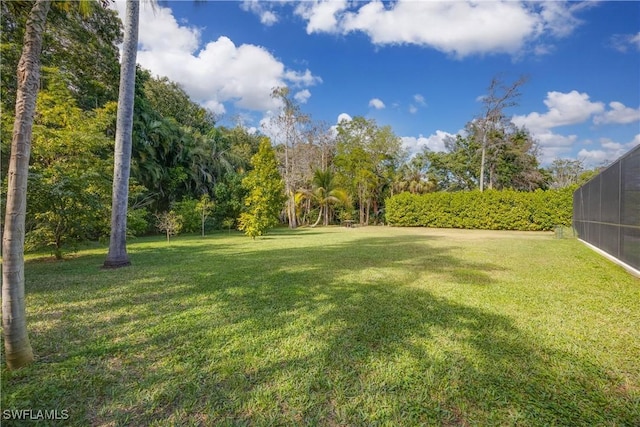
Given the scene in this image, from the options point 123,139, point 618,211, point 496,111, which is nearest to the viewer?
point 123,139

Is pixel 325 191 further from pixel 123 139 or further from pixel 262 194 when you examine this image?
pixel 123 139

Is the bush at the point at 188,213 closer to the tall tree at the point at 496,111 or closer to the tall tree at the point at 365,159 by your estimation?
the tall tree at the point at 365,159

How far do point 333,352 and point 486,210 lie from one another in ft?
63.8

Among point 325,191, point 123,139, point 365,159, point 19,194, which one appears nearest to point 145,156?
point 123,139

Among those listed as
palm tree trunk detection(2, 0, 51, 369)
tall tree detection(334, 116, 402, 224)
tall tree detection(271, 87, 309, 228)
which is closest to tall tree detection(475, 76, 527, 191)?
tall tree detection(334, 116, 402, 224)

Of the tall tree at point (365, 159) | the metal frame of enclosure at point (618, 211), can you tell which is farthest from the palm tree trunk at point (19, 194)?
the tall tree at point (365, 159)

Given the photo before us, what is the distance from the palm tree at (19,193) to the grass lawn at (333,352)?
322 mm

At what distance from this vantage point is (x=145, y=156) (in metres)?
15.2

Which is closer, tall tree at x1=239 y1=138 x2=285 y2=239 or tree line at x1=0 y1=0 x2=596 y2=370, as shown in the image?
tree line at x1=0 y1=0 x2=596 y2=370

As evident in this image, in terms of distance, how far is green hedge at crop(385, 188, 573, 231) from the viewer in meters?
16.5

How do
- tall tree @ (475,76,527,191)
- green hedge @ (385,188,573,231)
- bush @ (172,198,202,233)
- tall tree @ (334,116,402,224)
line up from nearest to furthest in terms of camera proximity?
1. bush @ (172,198,202,233)
2. green hedge @ (385,188,573,231)
3. tall tree @ (475,76,527,191)
4. tall tree @ (334,116,402,224)

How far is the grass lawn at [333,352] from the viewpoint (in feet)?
5.97

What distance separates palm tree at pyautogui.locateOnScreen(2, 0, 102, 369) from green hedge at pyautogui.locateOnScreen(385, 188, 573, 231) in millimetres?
21021

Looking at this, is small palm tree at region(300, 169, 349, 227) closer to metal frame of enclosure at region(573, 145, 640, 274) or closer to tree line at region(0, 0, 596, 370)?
tree line at region(0, 0, 596, 370)
